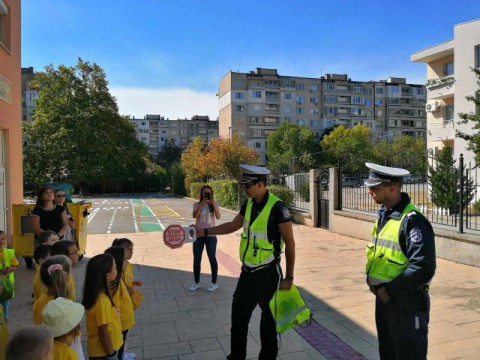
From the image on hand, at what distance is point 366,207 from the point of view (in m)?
11.6

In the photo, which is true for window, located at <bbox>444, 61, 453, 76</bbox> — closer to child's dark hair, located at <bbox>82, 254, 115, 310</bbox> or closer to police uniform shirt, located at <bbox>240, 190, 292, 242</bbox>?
police uniform shirt, located at <bbox>240, 190, 292, 242</bbox>

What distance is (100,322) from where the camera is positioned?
2.92 meters

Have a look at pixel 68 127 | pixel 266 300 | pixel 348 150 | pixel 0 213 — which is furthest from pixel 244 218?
pixel 348 150

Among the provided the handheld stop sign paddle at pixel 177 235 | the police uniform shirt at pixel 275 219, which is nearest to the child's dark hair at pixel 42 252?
the handheld stop sign paddle at pixel 177 235

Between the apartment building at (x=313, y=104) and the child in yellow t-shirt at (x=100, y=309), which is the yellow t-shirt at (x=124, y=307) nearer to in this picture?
the child in yellow t-shirt at (x=100, y=309)

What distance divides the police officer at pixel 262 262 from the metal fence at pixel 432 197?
546 centimetres

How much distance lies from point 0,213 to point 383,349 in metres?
8.73

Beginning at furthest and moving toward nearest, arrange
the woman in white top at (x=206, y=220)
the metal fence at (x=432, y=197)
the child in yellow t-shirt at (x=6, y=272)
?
Result: the metal fence at (x=432, y=197) → the woman in white top at (x=206, y=220) → the child in yellow t-shirt at (x=6, y=272)

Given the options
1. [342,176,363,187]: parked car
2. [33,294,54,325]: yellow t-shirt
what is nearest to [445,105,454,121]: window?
[342,176,363,187]: parked car

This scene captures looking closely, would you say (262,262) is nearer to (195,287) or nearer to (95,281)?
(95,281)

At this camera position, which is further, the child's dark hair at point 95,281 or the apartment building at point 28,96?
the apartment building at point 28,96

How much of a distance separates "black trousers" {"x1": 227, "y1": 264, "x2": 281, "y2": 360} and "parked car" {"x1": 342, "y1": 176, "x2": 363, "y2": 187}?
28.0ft

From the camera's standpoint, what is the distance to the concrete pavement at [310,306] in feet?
13.9

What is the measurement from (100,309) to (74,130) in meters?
46.5
